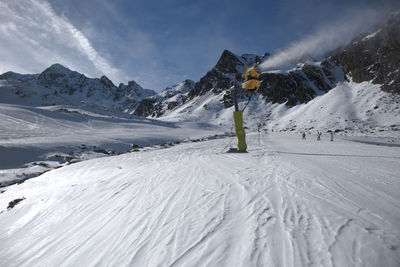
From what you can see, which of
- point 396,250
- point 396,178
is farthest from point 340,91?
point 396,250

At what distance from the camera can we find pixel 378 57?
188 feet

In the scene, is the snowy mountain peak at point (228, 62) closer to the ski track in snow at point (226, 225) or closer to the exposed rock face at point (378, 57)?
the exposed rock face at point (378, 57)

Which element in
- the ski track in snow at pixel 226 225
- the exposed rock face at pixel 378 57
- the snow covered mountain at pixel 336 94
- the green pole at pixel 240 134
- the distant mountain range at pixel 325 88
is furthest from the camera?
the exposed rock face at pixel 378 57

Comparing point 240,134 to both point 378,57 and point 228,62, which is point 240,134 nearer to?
point 378,57

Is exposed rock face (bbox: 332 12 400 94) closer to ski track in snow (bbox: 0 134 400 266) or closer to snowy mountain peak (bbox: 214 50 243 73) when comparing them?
snowy mountain peak (bbox: 214 50 243 73)

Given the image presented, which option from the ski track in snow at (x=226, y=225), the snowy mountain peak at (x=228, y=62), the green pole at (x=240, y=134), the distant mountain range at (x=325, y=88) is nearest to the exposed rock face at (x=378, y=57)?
the distant mountain range at (x=325, y=88)

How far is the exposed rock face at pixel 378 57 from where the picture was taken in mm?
48469

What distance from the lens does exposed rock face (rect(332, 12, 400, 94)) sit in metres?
48.5

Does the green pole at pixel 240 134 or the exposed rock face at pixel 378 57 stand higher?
the exposed rock face at pixel 378 57

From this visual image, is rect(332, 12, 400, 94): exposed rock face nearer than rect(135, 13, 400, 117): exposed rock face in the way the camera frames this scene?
Yes

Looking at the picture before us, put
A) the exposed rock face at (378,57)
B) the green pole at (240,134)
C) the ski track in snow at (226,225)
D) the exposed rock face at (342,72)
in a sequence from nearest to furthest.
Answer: the ski track in snow at (226,225) < the green pole at (240,134) < the exposed rock face at (378,57) < the exposed rock face at (342,72)

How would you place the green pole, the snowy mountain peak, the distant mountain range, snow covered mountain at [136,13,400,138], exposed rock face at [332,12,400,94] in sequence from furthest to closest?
the snowy mountain peak
exposed rock face at [332,12,400,94]
the distant mountain range
snow covered mountain at [136,13,400,138]
the green pole

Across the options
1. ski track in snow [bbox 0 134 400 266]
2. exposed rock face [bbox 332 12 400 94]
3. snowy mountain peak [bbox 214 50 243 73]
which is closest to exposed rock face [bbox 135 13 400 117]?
exposed rock face [bbox 332 12 400 94]

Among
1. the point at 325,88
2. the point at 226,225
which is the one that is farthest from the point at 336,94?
the point at 226,225
